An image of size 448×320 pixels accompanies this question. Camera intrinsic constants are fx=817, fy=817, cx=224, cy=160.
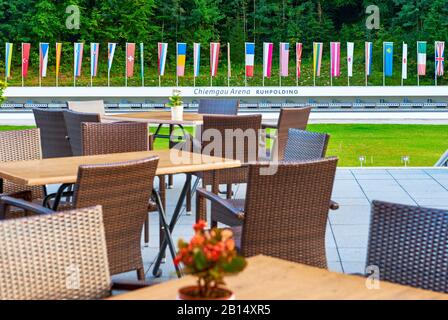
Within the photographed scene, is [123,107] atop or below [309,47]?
below

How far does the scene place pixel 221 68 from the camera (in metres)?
37.4

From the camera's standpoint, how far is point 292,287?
6.71 feet

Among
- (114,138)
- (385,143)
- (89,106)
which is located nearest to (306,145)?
(114,138)

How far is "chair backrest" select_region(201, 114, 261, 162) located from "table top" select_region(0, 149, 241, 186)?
3.09 feet

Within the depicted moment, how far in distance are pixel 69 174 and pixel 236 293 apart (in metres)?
1.92

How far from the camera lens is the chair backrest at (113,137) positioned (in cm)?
482

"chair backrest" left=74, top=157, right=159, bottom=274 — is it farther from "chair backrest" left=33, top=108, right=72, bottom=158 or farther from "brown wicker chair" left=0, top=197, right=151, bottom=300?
"chair backrest" left=33, top=108, right=72, bottom=158

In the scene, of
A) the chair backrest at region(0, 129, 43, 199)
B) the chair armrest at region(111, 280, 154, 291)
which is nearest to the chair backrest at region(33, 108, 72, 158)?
the chair backrest at region(0, 129, 43, 199)

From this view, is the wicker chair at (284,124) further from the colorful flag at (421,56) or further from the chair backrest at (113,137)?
the colorful flag at (421,56)

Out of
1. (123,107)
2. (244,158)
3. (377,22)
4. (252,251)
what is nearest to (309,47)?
(377,22)

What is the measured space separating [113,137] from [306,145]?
3.88ft

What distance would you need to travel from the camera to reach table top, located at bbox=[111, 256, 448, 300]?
1.97 metres

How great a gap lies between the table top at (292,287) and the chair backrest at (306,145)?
2.22m

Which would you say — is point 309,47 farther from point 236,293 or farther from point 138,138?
point 236,293
